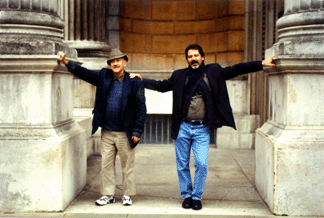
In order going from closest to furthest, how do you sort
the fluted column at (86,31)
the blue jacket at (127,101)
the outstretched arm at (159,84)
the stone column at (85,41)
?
1. the blue jacket at (127,101)
2. the outstretched arm at (159,84)
3. the stone column at (85,41)
4. the fluted column at (86,31)

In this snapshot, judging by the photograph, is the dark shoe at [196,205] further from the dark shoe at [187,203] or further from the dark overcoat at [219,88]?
the dark overcoat at [219,88]

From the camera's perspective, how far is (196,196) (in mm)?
4590

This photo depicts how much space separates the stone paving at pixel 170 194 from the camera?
4391 mm

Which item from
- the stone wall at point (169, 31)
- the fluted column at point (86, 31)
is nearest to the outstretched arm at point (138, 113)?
the fluted column at point (86, 31)

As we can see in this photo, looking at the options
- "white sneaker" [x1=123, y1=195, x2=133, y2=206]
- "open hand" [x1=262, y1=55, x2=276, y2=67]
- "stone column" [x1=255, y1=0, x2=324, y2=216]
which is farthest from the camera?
"white sneaker" [x1=123, y1=195, x2=133, y2=206]

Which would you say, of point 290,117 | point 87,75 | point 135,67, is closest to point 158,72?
point 135,67

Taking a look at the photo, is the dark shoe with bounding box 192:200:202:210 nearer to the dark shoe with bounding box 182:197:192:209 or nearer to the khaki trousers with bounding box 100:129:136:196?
the dark shoe with bounding box 182:197:192:209

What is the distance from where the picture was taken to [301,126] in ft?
14.2

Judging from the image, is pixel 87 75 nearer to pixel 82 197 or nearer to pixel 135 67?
pixel 82 197

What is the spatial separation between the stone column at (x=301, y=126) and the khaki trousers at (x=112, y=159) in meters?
1.65

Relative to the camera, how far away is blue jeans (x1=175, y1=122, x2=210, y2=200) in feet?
14.8

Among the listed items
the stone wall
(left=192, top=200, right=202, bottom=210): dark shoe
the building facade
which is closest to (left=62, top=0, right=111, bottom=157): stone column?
the stone wall

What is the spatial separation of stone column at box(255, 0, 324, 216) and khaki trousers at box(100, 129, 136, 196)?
5.42 feet

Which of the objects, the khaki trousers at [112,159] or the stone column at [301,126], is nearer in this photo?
the stone column at [301,126]
